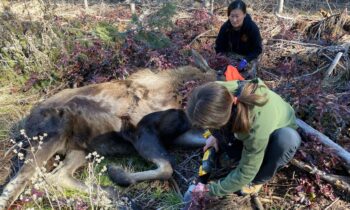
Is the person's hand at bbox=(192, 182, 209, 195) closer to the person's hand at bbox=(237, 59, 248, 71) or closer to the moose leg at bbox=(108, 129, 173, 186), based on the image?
the moose leg at bbox=(108, 129, 173, 186)

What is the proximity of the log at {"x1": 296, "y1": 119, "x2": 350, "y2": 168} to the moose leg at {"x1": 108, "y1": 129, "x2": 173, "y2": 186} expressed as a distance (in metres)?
1.47

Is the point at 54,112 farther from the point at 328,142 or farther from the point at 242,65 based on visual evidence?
the point at 328,142

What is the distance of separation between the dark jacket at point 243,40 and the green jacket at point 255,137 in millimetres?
2701

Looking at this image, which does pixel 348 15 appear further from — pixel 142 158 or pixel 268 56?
pixel 142 158

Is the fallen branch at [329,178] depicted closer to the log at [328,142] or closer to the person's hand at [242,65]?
the log at [328,142]

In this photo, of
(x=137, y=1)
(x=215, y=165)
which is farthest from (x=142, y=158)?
(x=137, y=1)

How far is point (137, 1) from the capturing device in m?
10.8

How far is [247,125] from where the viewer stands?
117 inches

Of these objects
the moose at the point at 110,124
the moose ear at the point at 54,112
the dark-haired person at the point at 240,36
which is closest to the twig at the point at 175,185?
the moose at the point at 110,124

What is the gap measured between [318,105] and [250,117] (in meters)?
1.53

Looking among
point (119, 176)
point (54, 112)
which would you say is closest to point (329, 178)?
point (119, 176)

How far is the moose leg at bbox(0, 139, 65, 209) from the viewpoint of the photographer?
3.94 m

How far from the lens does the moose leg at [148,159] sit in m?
4.19

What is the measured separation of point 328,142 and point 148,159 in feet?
6.24
